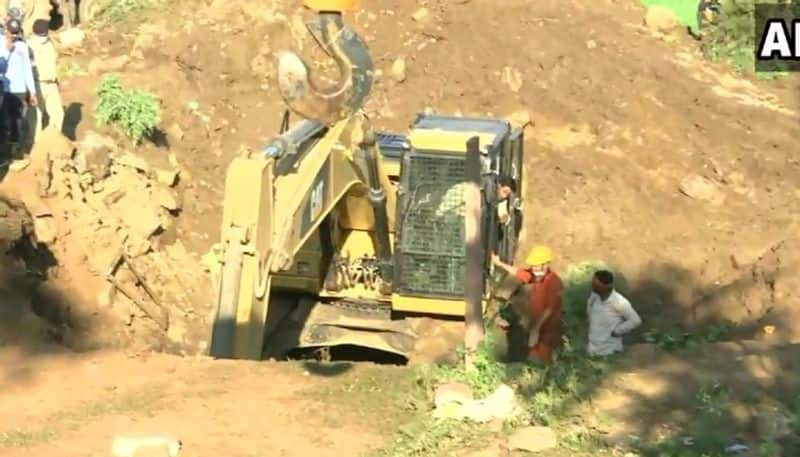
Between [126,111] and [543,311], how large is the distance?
8.85 meters

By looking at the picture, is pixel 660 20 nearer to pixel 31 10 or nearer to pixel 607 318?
pixel 31 10

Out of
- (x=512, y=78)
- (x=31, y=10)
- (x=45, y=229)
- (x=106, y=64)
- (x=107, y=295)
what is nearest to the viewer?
(x=45, y=229)

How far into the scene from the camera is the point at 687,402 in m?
9.33

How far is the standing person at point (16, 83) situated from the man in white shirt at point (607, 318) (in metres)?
6.79

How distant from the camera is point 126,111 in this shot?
59.9 ft

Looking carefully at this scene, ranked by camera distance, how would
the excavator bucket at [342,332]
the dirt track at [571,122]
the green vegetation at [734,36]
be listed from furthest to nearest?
the green vegetation at [734,36] → the dirt track at [571,122] → the excavator bucket at [342,332]

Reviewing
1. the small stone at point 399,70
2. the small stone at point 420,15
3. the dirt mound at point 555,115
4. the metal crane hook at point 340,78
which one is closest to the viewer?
the metal crane hook at point 340,78

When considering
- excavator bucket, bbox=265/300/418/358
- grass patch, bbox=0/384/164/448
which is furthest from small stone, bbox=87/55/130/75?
grass patch, bbox=0/384/164/448

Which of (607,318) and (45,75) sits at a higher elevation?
(45,75)

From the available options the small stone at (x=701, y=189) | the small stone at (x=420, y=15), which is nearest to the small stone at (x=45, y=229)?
the small stone at (x=701, y=189)

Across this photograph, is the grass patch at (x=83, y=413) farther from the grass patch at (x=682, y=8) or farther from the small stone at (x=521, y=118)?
the grass patch at (x=682, y=8)

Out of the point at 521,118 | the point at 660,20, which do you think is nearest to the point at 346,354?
the point at 521,118

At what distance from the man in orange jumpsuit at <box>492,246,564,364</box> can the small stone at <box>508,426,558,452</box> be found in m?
2.28

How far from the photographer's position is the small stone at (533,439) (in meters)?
8.73
